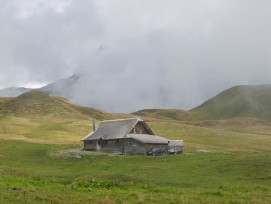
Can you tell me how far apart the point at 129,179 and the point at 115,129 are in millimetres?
49622

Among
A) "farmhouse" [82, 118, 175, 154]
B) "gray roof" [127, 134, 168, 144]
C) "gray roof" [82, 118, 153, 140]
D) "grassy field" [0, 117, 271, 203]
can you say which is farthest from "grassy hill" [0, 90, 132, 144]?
"grassy field" [0, 117, 271, 203]

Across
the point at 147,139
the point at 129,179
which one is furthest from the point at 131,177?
the point at 147,139

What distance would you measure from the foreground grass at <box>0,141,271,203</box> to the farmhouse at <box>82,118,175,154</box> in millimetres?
7904

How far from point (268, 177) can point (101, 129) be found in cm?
5414

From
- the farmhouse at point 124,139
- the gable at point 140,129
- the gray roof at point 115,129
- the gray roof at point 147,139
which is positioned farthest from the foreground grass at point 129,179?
the gable at point 140,129

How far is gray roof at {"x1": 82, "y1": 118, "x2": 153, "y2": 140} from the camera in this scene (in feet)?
272

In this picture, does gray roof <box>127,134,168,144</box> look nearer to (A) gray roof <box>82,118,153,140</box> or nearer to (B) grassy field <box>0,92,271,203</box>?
(A) gray roof <box>82,118,153,140</box>

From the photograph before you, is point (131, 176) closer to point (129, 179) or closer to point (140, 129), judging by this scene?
point (129, 179)

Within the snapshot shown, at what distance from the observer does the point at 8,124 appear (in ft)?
441

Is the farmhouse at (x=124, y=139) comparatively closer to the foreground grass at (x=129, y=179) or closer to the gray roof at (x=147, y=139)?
the gray roof at (x=147, y=139)

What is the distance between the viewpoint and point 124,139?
81562mm

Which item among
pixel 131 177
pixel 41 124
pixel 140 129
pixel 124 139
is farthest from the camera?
pixel 41 124

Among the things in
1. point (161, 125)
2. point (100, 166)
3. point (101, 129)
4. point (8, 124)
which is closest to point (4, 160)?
point (100, 166)

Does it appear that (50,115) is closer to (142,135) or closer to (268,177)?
(142,135)
